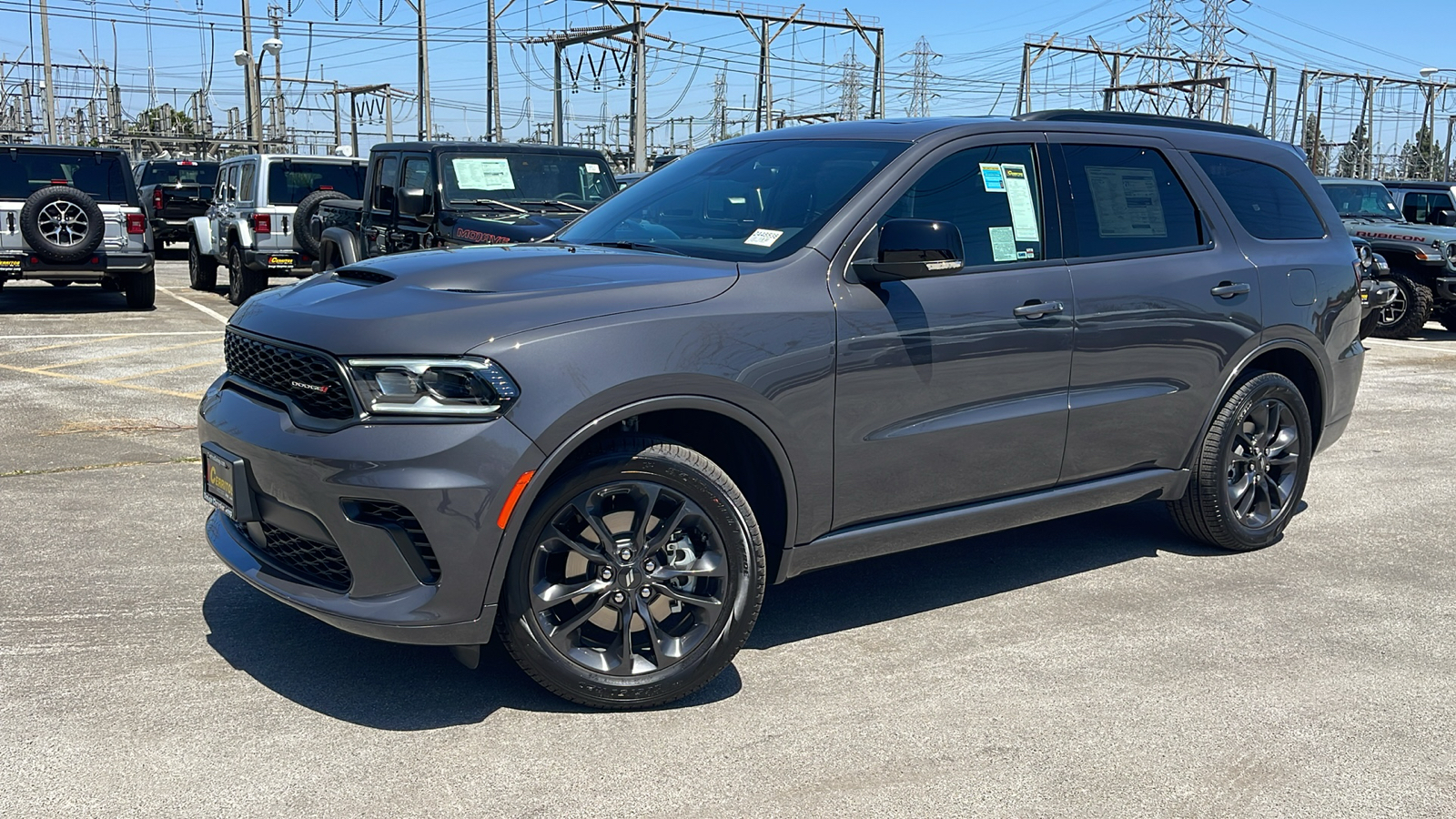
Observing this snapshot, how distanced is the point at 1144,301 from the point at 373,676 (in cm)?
308

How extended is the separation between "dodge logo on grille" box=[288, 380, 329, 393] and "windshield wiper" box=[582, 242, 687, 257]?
130 centimetres

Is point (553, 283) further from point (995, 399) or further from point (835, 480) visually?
point (995, 399)

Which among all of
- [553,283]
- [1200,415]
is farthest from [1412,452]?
[553,283]

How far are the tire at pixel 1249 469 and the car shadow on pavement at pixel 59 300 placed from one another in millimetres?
13270

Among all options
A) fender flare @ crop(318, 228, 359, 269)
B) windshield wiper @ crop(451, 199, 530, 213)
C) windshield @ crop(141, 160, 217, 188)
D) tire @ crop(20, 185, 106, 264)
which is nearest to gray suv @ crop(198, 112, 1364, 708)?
windshield wiper @ crop(451, 199, 530, 213)

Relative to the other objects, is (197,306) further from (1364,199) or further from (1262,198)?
(1364,199)

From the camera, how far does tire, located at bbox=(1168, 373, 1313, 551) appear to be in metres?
5.39

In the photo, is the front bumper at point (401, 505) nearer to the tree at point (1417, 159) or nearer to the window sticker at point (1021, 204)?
the window sticker at point (1021, 204)

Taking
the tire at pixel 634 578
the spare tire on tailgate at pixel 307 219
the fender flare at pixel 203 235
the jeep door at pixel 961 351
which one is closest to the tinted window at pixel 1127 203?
the jeep door at pixel 961 351

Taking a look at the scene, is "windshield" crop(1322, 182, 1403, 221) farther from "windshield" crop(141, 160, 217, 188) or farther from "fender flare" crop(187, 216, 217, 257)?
"windshield" crop(141, 160, 217, 188)

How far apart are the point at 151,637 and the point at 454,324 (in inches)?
68.8

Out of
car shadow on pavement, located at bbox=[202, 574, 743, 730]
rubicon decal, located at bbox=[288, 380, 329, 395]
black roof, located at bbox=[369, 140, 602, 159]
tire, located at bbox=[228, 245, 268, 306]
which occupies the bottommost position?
car shadow on pavement, located at bbox=[202, 574, 743, 730]

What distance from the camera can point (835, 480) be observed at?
4.11 m

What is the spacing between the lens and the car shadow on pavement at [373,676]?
12.4ft
